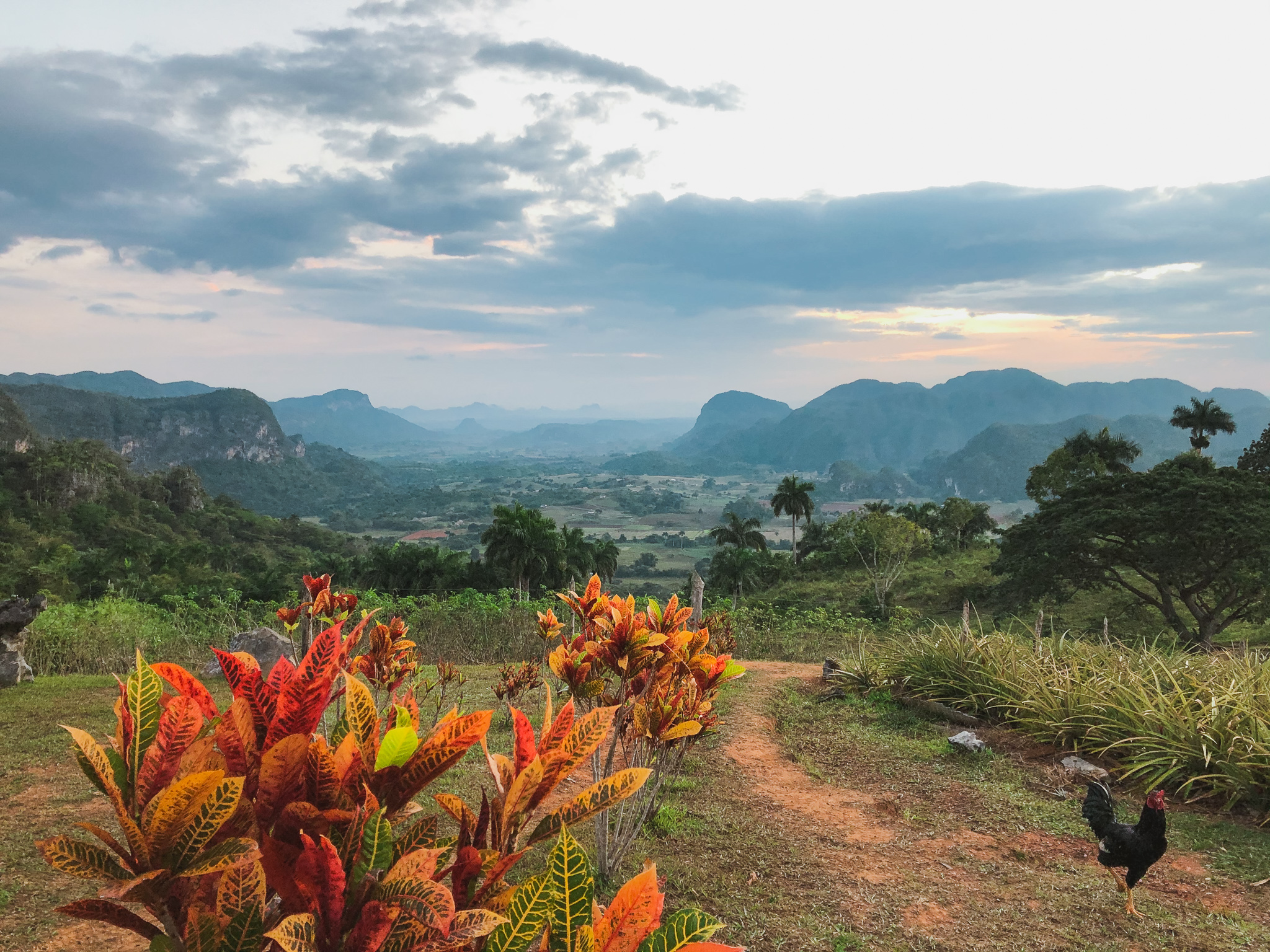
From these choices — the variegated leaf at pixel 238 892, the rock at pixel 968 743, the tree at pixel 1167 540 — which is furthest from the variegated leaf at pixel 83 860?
the tree at pixel 1167 540

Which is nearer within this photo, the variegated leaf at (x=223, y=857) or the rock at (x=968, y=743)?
the variegated leaf at (x=223, y=857)

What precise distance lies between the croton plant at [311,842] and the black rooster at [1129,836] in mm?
3896

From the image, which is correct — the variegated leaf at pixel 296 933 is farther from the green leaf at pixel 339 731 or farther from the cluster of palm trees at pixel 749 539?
the cluster of palm trees at pixel 749 539

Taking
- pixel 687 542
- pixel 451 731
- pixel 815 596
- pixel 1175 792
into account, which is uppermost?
pixel 451 731

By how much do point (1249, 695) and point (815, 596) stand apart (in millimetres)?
23352

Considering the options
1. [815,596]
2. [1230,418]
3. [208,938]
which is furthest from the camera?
[1230,418]

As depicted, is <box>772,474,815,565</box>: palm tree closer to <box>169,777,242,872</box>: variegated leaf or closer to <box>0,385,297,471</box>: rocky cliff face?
<box>169,777,242,872</box>: variegated leaf

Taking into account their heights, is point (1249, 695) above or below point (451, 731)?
below

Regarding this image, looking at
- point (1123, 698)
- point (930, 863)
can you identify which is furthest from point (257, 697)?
point (1123, 698)

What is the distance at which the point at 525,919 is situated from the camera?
2.80ft

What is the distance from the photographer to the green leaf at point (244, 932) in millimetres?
774

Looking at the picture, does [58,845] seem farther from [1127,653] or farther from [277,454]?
[277,454]

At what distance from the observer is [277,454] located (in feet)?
529

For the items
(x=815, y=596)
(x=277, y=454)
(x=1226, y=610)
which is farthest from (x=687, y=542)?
(x=277, y=454)
